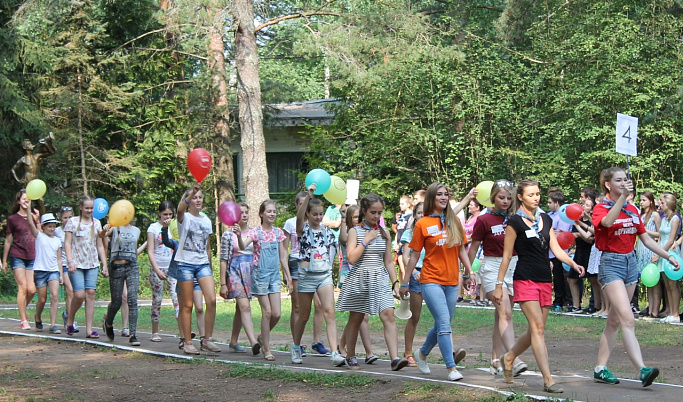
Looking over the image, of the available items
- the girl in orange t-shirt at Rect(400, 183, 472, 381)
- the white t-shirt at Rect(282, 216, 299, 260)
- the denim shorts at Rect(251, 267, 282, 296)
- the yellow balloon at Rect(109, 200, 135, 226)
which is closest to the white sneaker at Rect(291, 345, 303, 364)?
the denim shorts at Rect(251, 267, 282, 296)

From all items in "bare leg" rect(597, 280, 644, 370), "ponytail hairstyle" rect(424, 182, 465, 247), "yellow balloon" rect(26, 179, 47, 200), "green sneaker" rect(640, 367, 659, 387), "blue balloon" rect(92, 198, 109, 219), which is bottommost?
"green sneaker" rect(640, 367, 659, 387)

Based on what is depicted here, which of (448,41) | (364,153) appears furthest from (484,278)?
(448,41)

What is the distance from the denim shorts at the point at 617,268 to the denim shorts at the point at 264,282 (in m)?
3.87

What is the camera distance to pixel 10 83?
22188mm

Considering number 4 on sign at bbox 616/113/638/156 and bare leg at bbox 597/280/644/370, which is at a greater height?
number 4 on sign at bbox 616/113/638/156

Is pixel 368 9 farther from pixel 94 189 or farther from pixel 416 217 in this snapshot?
pixel 416 217

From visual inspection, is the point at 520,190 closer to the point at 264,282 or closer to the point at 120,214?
the point at 264,282

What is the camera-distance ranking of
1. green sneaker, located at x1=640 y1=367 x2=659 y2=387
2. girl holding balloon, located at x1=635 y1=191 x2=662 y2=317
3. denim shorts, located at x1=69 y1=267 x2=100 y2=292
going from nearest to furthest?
green sneaker, located at x1=640 y1=367 x2=659 y2=387 < denim shorts, located at x1=69 y1=267 x2=100 y2=292 < girl holding balloon, located at x1=635 y1=191 x2=662 y2=317

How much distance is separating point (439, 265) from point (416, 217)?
228 cm

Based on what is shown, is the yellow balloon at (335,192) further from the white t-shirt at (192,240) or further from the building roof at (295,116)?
the building roof at (295,116)

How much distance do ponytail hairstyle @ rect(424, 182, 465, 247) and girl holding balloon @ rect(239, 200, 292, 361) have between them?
2.43 meters

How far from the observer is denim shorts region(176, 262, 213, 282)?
9.93m

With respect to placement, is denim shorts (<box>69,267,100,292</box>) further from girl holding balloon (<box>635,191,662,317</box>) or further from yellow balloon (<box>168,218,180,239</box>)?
girl holding balloon (<box>635,191,662,317</box>)

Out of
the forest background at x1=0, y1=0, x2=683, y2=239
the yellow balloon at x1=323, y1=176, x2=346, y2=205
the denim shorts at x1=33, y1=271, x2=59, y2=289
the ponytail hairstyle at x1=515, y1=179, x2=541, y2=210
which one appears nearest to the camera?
the ponytail hairstyle at x1=515, y1=179, x2=541, y2=210
